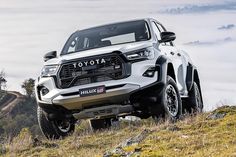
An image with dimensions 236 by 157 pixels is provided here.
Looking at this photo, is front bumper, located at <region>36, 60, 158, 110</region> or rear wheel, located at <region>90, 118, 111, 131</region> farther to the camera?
rear wheel, located at <region>90, 118, 111, 131</region>

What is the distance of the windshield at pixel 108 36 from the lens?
10742 mm

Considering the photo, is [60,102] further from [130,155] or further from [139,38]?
[130,155]

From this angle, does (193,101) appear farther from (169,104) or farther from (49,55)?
(49,55)

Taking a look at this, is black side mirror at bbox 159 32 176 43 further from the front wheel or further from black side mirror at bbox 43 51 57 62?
the front wheel

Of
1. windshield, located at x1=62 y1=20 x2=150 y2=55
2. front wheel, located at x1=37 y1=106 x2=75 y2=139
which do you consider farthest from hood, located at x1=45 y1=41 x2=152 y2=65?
front wheel, located at x1=37 y1=106 x2=75 y2=139

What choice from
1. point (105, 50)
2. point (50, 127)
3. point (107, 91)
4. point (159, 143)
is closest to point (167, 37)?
point (105, 50)

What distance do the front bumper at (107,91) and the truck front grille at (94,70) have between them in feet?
0.33

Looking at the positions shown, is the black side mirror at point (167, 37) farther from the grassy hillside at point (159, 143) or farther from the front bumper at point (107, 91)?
the grassy hillside at point (159, 143)

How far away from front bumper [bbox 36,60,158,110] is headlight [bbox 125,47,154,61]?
0.10 metres

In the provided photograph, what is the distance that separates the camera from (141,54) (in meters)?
A: 9.58

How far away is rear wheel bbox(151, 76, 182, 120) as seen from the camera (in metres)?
9.54

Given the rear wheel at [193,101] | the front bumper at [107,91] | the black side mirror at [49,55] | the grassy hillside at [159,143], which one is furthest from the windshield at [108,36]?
the rear wheel at [193,101]

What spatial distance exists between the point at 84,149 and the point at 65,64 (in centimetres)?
244

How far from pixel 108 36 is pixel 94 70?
1.77 metres
